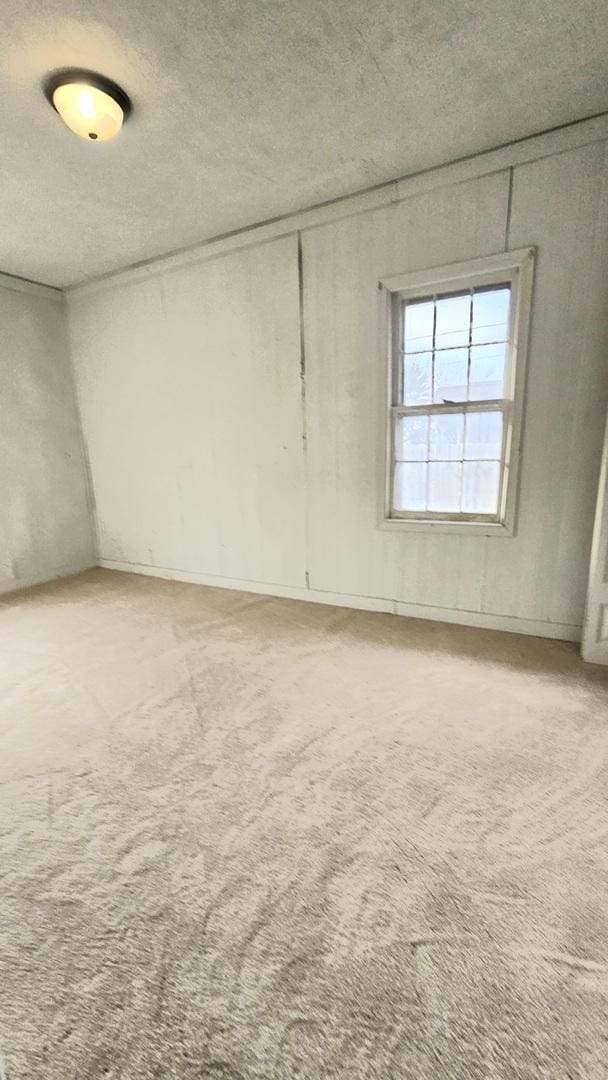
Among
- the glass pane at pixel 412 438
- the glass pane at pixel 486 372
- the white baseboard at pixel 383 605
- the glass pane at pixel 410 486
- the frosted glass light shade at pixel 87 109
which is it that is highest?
the frosted glass light shade at pixel 87 109

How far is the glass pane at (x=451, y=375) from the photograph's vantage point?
105 inches

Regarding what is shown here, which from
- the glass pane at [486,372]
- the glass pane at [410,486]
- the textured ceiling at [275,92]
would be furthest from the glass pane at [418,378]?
the textured ceiling at [275,92]

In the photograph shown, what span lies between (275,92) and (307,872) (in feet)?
9.87

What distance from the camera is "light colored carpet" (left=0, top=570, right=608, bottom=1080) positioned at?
85cm

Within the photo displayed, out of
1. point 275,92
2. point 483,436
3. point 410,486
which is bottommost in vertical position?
point 410,486

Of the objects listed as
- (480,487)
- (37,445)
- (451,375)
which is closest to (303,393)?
(451,375)

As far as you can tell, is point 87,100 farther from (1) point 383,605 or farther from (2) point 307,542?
(1) point 383,605

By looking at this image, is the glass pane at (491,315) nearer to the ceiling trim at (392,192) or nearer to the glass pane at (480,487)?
the ceiling trim at (392,192)

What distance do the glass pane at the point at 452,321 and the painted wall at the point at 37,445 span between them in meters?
3.52

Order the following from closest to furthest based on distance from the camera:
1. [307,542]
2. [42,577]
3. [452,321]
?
[452,321] → [307,542] → [42,577]

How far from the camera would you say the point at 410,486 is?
2.95 m

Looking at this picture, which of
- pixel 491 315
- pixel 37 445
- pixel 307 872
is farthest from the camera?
pixel 37 445

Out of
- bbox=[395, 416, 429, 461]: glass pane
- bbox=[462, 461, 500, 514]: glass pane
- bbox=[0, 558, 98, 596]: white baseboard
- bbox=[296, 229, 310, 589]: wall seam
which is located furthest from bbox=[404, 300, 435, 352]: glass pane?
bbox=[0, 558, 98, 596]: white baseboard

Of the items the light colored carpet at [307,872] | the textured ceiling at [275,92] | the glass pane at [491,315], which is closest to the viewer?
the light colored carpet at [307,872]
